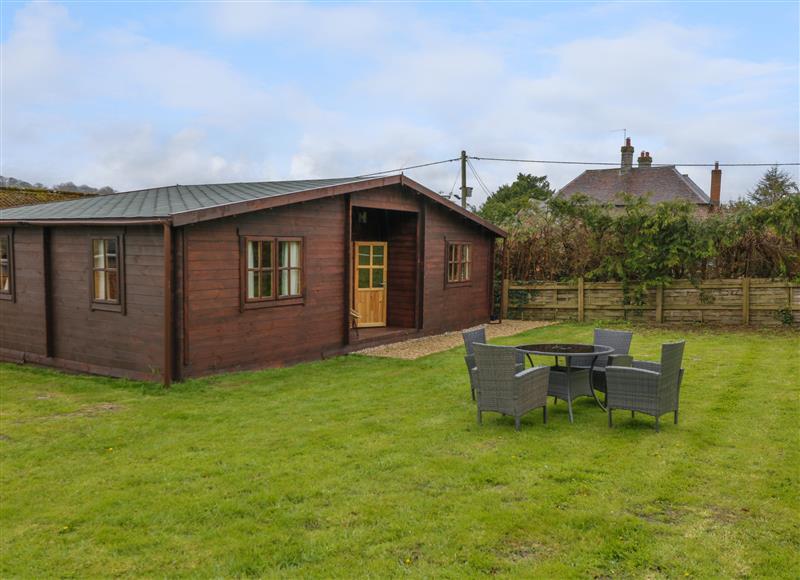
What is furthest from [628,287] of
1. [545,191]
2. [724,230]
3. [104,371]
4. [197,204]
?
[545,191]

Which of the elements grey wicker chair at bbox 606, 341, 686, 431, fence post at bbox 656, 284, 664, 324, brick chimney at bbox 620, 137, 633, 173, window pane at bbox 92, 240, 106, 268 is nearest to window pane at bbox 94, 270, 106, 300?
window pane at bbox 92, 240, 106, 268

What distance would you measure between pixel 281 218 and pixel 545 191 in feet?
126

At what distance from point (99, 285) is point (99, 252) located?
1.63ft

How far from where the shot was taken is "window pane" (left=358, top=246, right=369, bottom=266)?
14.1m

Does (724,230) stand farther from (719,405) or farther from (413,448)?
(413,448)

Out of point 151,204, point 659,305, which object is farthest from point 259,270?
point 659,305

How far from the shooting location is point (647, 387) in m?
6.25

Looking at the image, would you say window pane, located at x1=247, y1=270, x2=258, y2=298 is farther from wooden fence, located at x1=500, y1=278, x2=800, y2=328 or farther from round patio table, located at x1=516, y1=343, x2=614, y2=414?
wooden fence, located at x1=500, y1=278, x2=800, y2=328

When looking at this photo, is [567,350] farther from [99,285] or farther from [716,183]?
[716,183]

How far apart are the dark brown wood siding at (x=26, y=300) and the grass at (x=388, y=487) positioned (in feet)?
9.34

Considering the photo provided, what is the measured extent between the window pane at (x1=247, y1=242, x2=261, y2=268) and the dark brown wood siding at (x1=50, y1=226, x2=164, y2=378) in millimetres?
1447

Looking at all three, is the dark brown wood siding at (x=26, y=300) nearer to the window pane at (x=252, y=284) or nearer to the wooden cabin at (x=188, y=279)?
the wooden cabin at (x=188, y=279)

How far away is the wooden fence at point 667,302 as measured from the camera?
1474cm

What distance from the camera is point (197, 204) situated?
31.5 feet
